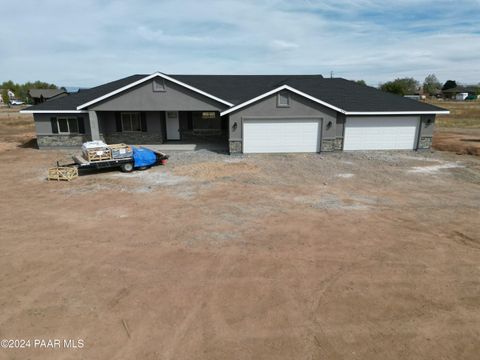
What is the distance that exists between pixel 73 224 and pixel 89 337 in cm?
553

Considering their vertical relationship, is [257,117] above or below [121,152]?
above

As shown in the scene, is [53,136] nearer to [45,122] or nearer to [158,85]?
[45,122]

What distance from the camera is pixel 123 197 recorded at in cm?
1273

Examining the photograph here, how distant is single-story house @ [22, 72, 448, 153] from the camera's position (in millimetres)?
20750

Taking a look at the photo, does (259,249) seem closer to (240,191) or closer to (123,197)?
(240,191)

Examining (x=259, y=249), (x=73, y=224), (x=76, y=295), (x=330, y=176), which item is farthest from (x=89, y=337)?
(x=330, y=176)

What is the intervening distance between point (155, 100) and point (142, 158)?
6.55 m

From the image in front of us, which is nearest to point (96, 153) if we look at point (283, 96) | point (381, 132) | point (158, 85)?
point (158, 85)

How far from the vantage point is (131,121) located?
2398 cm

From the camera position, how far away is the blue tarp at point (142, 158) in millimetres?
16625

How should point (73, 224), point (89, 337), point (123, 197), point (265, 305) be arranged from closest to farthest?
point (89, 337) < point (265, 305) < point (73, 224) < point (123, 197)

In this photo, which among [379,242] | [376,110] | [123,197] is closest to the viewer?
[379,242]

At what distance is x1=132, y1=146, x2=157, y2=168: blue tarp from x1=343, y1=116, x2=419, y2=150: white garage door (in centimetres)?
1330

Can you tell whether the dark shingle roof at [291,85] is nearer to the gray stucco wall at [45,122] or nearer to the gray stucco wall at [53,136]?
the gray stucco wall at [45,122]
